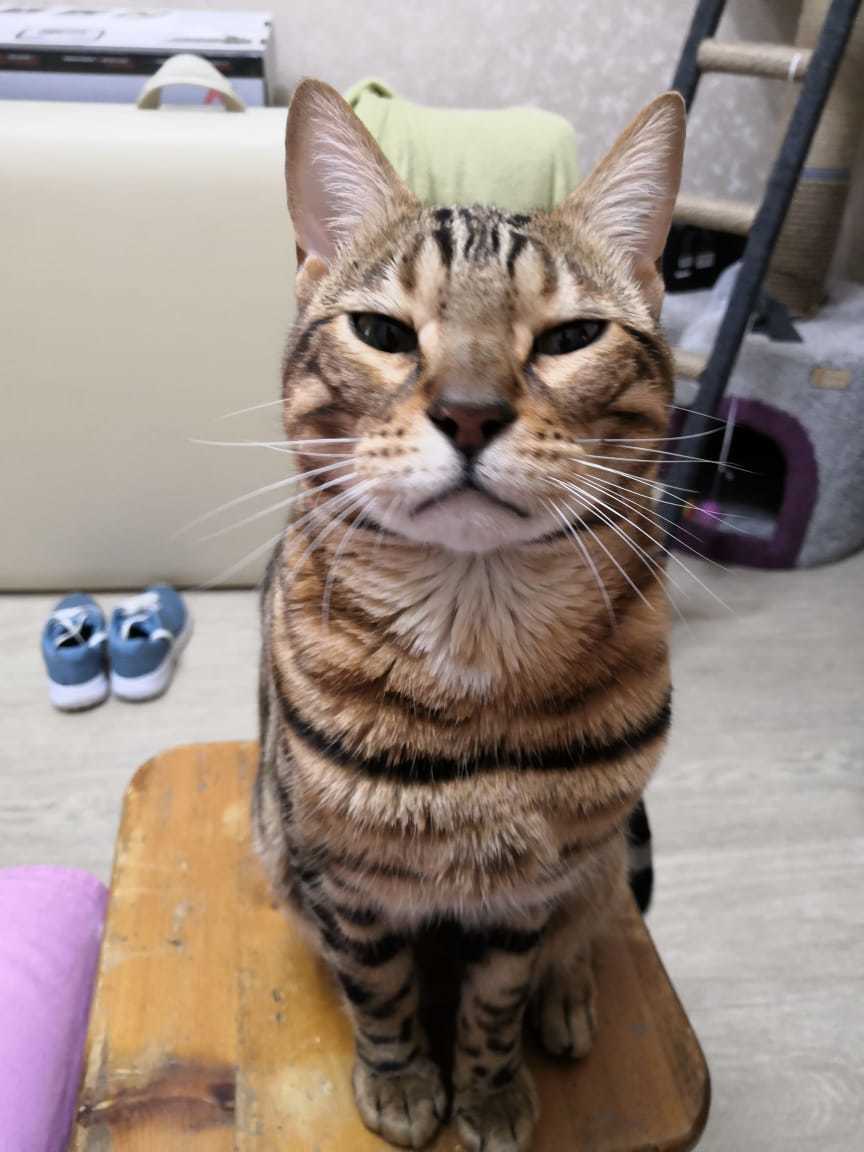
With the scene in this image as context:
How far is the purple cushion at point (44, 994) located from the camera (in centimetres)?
78

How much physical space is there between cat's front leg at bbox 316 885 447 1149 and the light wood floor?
0.49 metres

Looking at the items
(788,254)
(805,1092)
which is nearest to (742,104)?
(788,254)

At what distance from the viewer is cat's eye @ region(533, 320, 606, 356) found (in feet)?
1.98

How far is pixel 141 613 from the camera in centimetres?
165

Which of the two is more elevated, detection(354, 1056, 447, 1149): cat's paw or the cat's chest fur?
the cat's chest fur

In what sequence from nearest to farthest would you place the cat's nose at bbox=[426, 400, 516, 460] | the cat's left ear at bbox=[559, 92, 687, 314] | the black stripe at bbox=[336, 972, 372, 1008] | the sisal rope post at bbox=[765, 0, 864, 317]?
the cat's nose at bbox=[426, 400, 516, 460], the cat's left ear at bbox=[559, 92, 687, 314], the black stripe at bbox=[336, 972, 372, 1008], the sisal rope post at bbox=[765, 0, 864, 317]

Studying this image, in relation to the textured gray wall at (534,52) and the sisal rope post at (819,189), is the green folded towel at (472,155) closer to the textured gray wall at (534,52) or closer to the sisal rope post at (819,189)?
the textured gray wall at (534,52)

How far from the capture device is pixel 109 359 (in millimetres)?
1560

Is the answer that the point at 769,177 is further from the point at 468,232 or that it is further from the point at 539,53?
the point at 468,232

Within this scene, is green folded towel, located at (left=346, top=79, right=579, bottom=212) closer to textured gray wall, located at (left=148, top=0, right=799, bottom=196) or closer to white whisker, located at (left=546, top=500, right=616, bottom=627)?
textured gray wall, located at (left=148, top=0, right=799, bottom=196)

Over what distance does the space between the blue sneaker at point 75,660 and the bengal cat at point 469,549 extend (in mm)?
946

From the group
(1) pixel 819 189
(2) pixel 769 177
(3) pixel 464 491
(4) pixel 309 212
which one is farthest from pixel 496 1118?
(1) pixel 819 189

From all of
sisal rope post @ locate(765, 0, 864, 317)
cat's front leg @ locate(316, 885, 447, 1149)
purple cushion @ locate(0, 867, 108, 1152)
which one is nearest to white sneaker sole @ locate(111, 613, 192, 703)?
purple cushion @ locate(0, 867, 108, 1152)

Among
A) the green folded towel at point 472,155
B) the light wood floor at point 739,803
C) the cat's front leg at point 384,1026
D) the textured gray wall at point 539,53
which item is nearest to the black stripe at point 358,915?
the cat's front leg at point 384,1026
